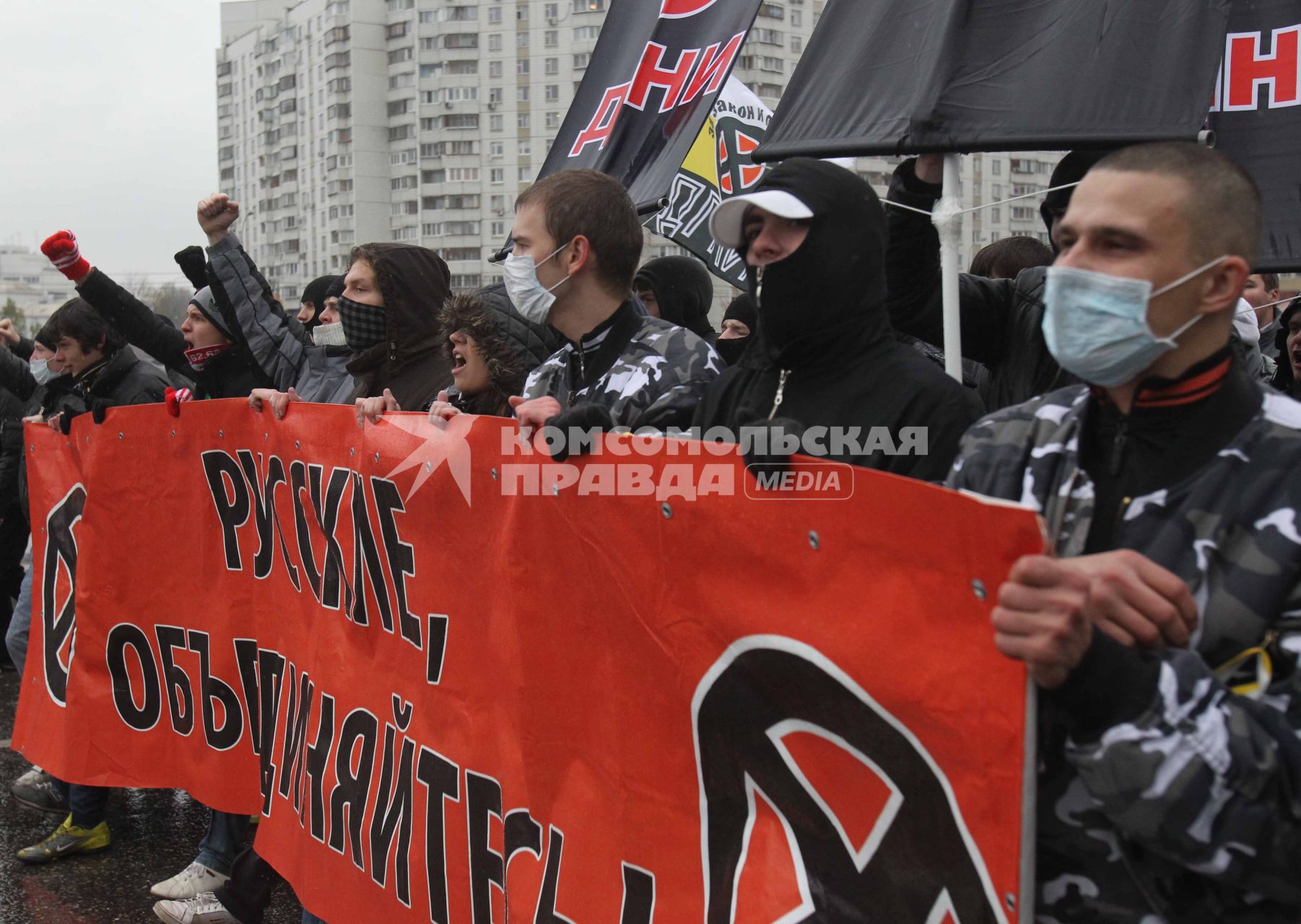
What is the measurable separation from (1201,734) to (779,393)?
128 cm

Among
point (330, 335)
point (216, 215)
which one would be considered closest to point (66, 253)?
point (216, 215)

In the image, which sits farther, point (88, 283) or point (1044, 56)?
point (88, 283)

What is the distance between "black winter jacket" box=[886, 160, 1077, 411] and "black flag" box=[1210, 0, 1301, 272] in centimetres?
61

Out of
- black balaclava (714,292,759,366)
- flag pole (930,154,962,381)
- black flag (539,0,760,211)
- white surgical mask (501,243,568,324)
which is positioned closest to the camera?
flag pole (930,154,962,381)

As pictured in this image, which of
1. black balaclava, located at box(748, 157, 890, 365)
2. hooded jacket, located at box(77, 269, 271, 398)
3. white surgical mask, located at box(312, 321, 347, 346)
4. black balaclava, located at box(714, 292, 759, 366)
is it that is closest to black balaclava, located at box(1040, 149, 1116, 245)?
black balaclava, located at box(748, 157, 890, 365)

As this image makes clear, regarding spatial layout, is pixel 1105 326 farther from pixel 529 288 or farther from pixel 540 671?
pixel 529 288

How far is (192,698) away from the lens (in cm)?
457

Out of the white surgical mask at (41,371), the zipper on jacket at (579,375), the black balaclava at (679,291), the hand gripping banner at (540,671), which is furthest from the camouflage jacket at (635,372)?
the white surgical mask at (41,371)

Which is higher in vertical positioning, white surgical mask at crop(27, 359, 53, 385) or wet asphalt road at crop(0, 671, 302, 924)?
white surgical mask at crop(27, 359, 53, 385)

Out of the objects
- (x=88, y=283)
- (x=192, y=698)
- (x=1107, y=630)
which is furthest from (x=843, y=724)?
(x=88, y=283)

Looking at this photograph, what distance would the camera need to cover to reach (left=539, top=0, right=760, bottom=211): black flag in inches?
187

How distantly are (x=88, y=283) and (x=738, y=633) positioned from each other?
4.21 metres

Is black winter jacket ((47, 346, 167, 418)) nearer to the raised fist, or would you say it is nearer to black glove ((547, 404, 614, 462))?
the raised fist

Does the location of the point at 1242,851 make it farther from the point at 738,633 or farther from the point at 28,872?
the point at 28,872
